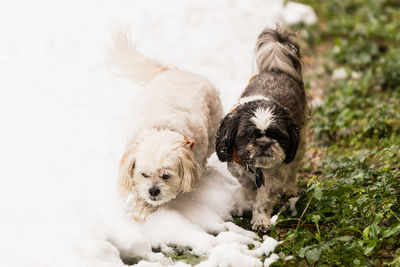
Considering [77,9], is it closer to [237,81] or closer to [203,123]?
[237,81]

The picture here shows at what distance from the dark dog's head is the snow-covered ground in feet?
2.12

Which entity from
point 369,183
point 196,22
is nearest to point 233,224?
point 369,183

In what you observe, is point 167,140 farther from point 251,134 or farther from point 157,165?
point 251,134

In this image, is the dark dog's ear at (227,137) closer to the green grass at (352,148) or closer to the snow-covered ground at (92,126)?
the snow-covered ground at (92,126)

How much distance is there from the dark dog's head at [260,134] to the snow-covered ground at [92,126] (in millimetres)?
646

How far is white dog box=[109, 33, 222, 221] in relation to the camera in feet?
12.6

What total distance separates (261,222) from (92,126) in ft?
7.42

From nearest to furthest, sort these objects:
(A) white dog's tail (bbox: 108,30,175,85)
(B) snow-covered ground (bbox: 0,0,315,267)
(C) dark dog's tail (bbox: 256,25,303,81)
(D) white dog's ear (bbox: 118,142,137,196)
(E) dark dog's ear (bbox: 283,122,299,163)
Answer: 1. (B) snow-covered ground (bbox: 0,0,315,267)
2. (E) dark dog's ear (bbox: 283,122,299,163)
3. (D) white dog's ear (bbox: 118,142,137,196)
4. (C) dark dog's tail (bbox: 256,25,303,81)
5. (A) white dog's tail (bbox: 108,30,175,85)

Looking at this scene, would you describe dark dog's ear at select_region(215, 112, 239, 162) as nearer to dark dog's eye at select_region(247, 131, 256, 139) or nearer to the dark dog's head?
the dark dog's head

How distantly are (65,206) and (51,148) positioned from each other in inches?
43.1

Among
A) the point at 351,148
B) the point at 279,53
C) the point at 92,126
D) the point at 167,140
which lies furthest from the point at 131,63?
the point at 351,148

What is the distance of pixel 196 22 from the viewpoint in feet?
25.2

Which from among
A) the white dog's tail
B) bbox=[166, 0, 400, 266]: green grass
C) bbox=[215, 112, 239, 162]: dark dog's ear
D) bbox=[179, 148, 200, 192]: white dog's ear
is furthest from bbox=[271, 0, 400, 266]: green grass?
the white dog's tail

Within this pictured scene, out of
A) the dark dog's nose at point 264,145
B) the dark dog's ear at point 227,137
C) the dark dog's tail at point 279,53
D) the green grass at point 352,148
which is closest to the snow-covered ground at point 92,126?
the green grass at point 352,148
